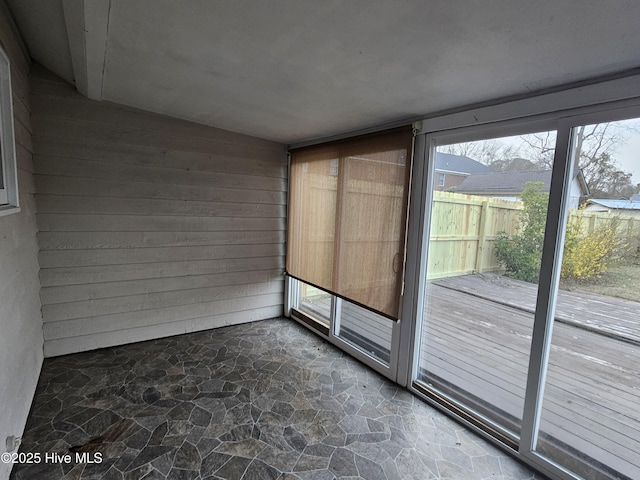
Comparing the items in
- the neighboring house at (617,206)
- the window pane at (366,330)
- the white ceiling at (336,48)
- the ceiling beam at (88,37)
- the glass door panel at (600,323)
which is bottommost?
the window pane at (366,330)

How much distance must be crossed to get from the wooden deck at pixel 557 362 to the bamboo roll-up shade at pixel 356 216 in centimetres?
47

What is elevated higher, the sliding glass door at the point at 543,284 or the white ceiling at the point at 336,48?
the white ceiling at the point at 336,48

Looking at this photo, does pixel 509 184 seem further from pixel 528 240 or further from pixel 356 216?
pixel 356 216

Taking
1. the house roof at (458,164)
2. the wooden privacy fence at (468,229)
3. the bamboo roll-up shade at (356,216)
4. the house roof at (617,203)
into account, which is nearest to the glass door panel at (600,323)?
the house roof at (617,203)

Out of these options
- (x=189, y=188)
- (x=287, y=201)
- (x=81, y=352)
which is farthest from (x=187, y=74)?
(x=81, y=352)

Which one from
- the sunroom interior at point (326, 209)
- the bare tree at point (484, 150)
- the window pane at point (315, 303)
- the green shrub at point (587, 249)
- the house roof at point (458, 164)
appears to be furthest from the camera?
the window pane at point (315, 303)

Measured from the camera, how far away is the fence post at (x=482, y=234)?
2121 millimetres

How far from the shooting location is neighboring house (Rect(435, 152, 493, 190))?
222cm

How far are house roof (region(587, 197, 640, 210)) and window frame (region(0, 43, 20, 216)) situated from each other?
3129mm

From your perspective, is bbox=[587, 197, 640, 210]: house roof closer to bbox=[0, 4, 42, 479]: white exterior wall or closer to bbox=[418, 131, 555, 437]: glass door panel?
bbox=[418, 131, 555, 437]: glass door panel

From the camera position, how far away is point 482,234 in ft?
7.04

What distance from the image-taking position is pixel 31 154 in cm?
263

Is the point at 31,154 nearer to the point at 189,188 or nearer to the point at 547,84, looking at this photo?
the point at 189,188

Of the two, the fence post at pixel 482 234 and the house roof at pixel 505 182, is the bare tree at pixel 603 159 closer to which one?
the house roof at pixel 505 182
